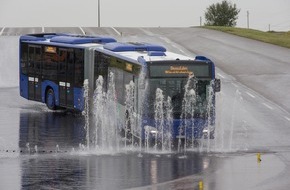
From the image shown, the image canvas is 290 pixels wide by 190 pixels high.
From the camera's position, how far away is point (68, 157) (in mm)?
24828

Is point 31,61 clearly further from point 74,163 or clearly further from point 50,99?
point 74,163

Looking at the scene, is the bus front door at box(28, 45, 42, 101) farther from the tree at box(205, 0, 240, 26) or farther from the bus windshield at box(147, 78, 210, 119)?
the tree at box(205, 0, 240, 26)

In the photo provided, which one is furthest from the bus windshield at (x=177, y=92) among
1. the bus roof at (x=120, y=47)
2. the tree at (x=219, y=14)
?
the tree at (x=219, y=14)

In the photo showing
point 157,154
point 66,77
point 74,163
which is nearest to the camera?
point 74,163

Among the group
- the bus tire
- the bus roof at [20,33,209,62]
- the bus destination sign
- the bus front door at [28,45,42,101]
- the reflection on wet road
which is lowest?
the reflection on wet road

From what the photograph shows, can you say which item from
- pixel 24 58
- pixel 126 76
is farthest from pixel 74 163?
pixel 24 58

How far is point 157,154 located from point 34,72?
43.1 feet

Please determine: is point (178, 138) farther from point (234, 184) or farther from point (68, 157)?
point (234, 184)

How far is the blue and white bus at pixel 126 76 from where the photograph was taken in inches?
1056

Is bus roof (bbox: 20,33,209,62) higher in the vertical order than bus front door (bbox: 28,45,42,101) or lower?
higher

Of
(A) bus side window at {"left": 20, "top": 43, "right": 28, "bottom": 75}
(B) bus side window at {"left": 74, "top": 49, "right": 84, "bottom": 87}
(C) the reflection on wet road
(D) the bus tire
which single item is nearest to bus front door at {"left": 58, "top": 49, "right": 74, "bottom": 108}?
(B) bus side window at {"left": 74, "top": 49, "right": 84, "bottom": 87}

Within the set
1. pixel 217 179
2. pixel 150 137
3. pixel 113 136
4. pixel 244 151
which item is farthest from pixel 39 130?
pixel 217 179

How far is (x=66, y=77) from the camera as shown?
35.2 meters

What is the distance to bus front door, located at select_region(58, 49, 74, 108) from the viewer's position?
1373 inches
